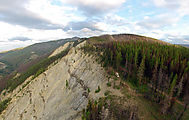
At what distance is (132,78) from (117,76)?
674 cm

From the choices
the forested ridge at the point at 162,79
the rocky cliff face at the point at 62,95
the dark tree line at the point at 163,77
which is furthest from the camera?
the rocky cliff face at the point at 62,95

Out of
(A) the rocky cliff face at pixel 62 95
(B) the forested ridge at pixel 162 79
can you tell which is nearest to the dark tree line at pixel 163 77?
(B) the forested ridge at pixel 162 79

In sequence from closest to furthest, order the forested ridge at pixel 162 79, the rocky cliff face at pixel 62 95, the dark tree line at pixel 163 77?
the forested ridge at pixel 162 79, the dark tree line at pixel 163 77, the rocky cliff face at pixel 62 95

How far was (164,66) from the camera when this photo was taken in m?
41.2

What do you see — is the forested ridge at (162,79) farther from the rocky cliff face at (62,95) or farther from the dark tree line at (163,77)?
the rocky cliff face at (62,95)

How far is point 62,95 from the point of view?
58.1 meters

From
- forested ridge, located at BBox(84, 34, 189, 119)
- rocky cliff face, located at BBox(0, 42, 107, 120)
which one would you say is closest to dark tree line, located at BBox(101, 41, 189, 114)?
forested ridge, located at BBox(84, 34, 189, 119)

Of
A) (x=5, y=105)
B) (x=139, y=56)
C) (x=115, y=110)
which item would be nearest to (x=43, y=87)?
(x=5, y=105)

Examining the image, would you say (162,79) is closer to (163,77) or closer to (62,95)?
(163,77)

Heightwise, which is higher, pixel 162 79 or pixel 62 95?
pixel 162 79

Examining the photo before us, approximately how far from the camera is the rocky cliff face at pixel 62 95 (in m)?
43.1

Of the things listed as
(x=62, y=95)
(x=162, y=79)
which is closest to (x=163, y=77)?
(x=162, y=79)

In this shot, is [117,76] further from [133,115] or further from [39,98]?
[39,98]

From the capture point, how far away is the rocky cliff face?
4310cm
